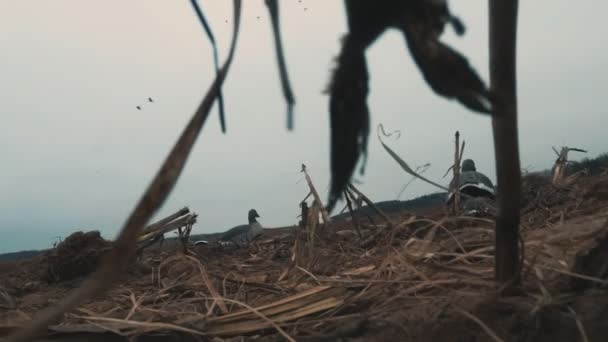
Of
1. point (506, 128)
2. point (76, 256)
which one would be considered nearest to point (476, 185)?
point (76, 256)

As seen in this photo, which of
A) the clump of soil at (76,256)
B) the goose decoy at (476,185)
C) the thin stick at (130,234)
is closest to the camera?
the thin stick at (130,234)

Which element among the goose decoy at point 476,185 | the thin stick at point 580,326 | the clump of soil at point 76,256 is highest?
the goose decoy at point 476,185

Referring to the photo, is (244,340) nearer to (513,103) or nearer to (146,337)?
(146,337)

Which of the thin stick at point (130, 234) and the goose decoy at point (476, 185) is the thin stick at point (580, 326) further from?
the goose decoy at point (476, 185)

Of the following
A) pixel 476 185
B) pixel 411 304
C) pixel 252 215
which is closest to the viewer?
pixel 411 304

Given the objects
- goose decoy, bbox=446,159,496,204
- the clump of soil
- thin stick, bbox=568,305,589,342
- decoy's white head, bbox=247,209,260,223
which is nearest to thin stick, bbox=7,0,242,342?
thin stick, bbox=568,305,589,342

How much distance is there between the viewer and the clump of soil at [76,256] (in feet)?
9.22

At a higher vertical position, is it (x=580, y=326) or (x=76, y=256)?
(x=76, y=256)

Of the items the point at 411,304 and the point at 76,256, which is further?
the point at 76,256

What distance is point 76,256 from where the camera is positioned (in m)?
2.82

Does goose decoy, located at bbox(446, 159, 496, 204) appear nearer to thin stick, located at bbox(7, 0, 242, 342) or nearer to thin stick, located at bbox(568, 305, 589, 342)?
thin stick, located at bbox(568, 305, 589, 342)

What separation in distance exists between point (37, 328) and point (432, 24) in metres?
0.48

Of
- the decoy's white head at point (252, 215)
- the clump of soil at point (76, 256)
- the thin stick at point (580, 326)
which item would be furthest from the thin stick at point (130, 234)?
the decoy's white head at point (252, 215)

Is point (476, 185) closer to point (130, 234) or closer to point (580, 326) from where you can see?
point (580, 326)
